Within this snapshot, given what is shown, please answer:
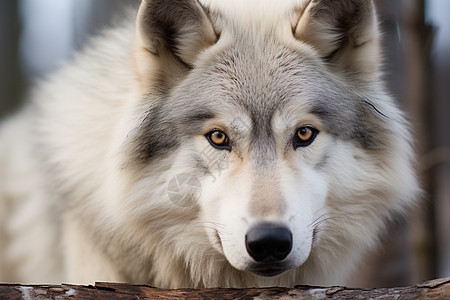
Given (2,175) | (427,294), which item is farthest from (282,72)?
(2,175)

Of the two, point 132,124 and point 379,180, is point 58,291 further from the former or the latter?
point 379,180

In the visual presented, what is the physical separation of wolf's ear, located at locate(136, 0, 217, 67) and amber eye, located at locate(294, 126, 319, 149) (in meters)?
0.73

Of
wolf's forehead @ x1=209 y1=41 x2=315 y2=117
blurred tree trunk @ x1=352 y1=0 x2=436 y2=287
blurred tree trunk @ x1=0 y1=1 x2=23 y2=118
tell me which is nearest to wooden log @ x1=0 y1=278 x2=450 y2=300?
wolf's forehead @ x1=209 y1=41 x2=315 y2=117

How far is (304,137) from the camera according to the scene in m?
2.83

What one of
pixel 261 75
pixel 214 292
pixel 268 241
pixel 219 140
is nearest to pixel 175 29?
pixel 261 75

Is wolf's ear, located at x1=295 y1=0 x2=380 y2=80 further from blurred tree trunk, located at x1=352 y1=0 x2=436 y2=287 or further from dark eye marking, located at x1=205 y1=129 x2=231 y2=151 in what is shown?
blurred tree trunk, located at x1=352 y1=0 x2=436 y2=287

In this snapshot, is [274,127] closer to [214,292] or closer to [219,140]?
[219,140]

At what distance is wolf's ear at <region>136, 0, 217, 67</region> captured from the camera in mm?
2900

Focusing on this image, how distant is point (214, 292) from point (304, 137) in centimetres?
94

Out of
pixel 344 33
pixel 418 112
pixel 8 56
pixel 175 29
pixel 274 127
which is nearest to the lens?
pixel 274 127

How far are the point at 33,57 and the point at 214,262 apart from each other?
10.7m

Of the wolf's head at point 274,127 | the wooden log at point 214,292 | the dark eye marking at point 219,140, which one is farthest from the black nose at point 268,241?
the dark eye marking at point 219,140

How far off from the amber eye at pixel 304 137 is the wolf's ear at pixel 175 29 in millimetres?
728

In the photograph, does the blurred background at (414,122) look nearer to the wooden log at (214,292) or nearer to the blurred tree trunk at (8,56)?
the wooden log at (214,292)
